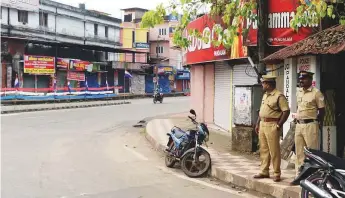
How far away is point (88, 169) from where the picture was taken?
8.71 m

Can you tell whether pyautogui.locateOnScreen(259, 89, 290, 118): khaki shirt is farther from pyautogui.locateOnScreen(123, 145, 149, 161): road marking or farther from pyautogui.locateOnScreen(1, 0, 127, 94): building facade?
pyautogui.locateOnScreen(1, 0, 127, 94): building facade

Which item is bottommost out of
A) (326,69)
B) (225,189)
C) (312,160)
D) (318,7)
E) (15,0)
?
(225,189)

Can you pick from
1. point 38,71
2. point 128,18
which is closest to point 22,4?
point 38,71

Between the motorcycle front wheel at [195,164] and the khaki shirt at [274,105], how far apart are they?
5.67 ft

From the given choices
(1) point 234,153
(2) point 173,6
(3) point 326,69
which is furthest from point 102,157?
(3) point 326,69

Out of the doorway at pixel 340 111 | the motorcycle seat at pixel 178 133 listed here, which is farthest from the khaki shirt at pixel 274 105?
the doorway at pixel 340 111

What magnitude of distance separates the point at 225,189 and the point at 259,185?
1.86ft

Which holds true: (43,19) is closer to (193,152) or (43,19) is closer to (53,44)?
(53,44)

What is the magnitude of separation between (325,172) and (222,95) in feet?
34.8

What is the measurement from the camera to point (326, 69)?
348 inches

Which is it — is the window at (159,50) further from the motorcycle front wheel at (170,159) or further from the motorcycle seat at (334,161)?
the motorcycle seat at (334,161)

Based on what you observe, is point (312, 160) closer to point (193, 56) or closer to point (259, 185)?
point (259, 185)

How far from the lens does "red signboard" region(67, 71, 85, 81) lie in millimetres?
40375

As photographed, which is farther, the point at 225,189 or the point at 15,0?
the point at 15,0
